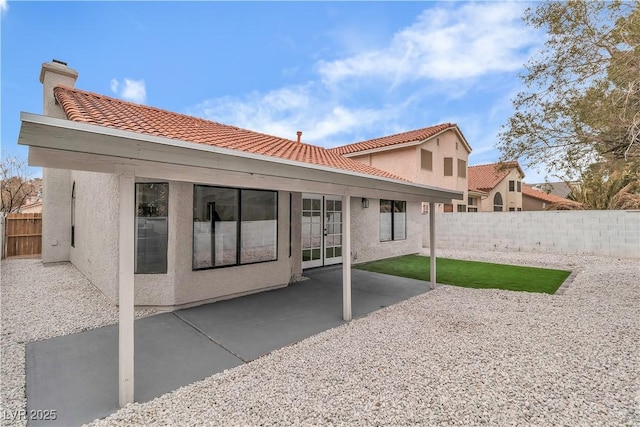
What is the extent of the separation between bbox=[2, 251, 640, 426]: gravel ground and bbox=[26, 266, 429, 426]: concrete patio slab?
0.22 meters

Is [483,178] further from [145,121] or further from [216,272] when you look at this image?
[145,121]

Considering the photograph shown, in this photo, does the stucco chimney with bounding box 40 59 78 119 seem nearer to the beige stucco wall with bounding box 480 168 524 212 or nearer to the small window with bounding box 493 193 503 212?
the beige stucco wall with bounding box 480 168 524 212

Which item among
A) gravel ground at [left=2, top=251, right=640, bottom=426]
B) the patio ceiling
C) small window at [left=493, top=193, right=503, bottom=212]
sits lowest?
gravel ground at [left=2, top=251, right=640, bottom=426]

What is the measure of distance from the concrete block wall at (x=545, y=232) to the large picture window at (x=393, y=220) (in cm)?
336

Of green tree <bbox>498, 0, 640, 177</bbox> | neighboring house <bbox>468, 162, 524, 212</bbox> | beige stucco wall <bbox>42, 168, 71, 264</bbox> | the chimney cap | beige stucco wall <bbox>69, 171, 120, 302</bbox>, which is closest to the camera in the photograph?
beige stucco wall <bbox>69, 171, 120, 302</bbox>

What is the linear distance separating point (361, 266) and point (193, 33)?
10336mm

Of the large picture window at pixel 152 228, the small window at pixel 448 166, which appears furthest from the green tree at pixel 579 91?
the small window at pixel 448 166

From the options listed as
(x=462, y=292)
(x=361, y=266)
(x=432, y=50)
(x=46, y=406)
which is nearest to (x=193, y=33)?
(x=432, y=50)

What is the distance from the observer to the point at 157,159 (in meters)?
2.97

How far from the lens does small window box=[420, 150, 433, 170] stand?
17141 mm

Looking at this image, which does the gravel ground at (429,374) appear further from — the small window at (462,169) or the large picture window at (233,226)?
the small window at (462,169)

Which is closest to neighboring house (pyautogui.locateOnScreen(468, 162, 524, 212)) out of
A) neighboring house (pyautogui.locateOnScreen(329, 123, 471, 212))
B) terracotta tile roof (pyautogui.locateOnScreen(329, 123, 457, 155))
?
neighboring house (pyautogui.locateOnScreen(329, 123, 471, 212))

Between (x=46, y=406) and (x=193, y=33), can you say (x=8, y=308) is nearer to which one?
(x=46, y=406)

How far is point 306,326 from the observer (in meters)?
5.34
